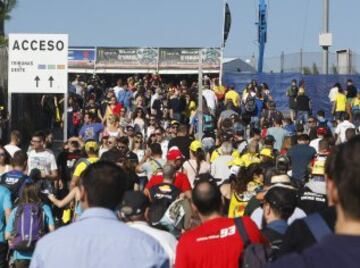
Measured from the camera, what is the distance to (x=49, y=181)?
12.6 m

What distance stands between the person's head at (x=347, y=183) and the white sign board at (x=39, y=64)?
48.6 ft

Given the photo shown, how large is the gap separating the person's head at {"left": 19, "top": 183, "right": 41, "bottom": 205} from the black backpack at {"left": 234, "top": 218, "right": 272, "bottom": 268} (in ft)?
12.1

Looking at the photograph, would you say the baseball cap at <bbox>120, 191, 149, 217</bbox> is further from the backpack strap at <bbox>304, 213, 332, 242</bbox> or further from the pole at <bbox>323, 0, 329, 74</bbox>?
the pole at <bbox>323, 0, 329, 74</bbox>

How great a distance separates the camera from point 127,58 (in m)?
47.4

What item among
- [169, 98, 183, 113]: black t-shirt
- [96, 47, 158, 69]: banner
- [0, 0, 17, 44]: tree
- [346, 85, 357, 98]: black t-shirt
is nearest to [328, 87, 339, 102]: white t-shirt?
[346, 85, 357, 98]: black t-shirt

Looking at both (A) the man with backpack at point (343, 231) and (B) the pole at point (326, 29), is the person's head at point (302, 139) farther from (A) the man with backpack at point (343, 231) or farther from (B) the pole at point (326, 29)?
(B) the pole at point (326, 29)

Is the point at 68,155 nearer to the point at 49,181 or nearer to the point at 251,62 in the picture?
the point at 49,181

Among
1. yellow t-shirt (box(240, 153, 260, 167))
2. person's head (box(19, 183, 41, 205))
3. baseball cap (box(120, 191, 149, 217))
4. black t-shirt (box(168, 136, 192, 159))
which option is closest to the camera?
baseball cap (box(120, 191, 149, 217))

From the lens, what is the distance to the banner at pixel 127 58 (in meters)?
47.0

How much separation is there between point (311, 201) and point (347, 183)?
6072 millimetres

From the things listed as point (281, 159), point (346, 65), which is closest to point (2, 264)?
point (281, 159)

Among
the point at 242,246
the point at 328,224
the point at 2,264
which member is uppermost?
the point at 328,224

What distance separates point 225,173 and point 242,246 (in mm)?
7659

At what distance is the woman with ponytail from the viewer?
13477mm
